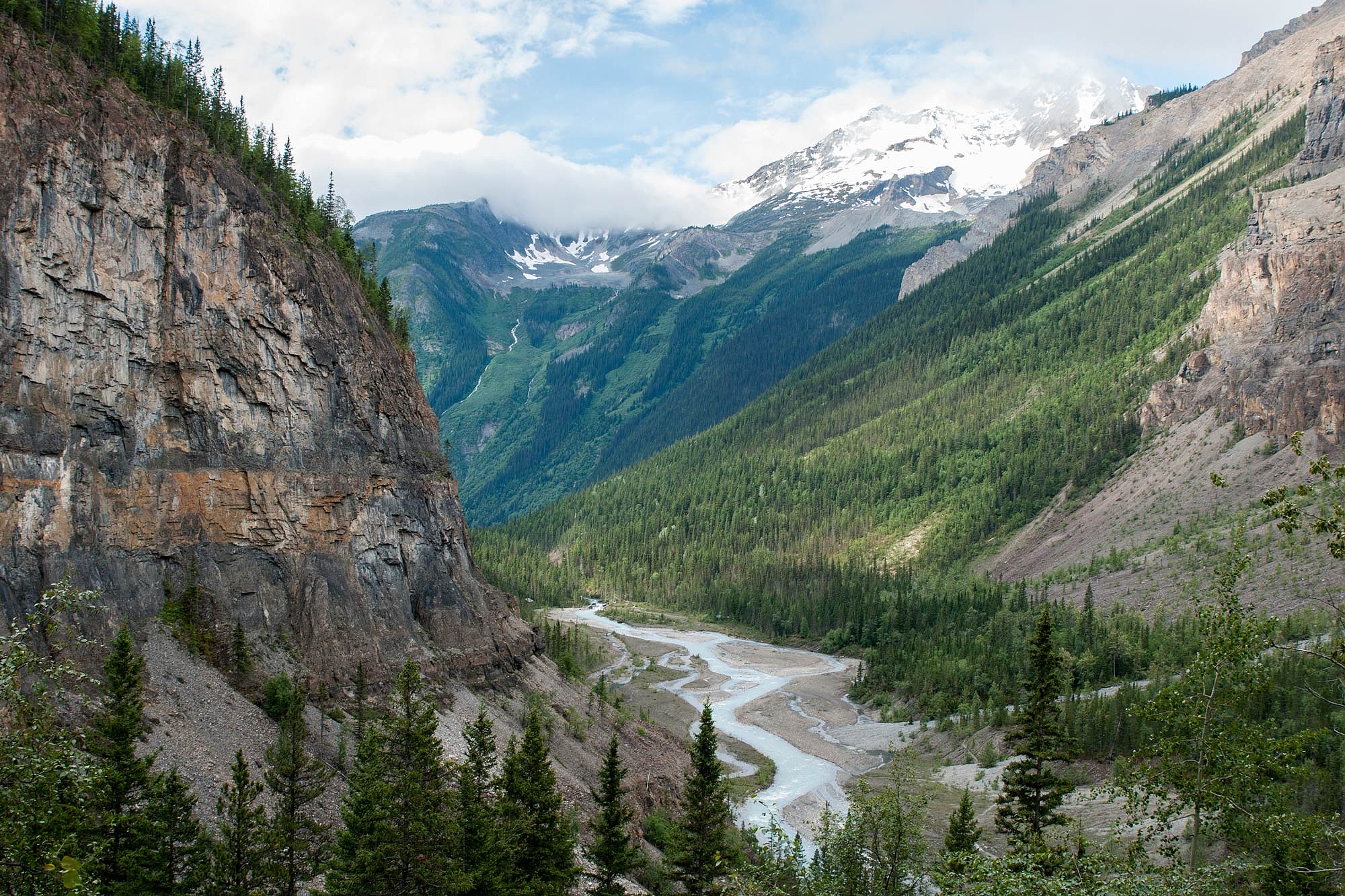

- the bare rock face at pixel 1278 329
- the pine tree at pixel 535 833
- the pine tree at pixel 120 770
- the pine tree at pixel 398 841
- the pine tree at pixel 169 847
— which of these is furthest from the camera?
the bare rock face at pixel 1278 329

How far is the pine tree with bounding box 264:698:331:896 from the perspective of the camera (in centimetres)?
3369

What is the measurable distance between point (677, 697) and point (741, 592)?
224 feet

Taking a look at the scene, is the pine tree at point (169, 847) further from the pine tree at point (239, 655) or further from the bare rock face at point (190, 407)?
the pine tree at point (239, 655)

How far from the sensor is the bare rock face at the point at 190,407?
4678cm

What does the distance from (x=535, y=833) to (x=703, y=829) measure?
6983mm

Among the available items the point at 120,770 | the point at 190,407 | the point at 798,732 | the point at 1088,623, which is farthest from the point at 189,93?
the point at 1088,623

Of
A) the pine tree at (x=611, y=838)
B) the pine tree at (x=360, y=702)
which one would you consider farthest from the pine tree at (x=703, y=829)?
the pine tree at (x=360, y=702)

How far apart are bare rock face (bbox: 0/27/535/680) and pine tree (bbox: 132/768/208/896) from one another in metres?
16.3

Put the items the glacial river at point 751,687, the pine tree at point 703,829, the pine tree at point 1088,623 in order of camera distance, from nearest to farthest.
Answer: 1. the pine tree at point 703,829
2. the glacial river at point 751,687
3. the pine tree at point 1088,623

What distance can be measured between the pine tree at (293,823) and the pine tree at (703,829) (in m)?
14.2

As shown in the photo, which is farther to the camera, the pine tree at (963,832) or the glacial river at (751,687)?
the glacial river at (751,687)

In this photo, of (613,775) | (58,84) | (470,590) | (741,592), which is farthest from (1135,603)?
(58,84)

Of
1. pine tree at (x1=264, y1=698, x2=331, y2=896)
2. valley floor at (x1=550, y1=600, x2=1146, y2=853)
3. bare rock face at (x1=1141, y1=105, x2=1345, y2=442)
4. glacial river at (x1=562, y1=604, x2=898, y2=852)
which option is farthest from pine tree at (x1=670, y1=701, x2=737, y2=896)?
bare rock face at (x1=1141, y1=105, x2=1345, y2=442)

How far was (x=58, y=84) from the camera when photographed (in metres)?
51.2
